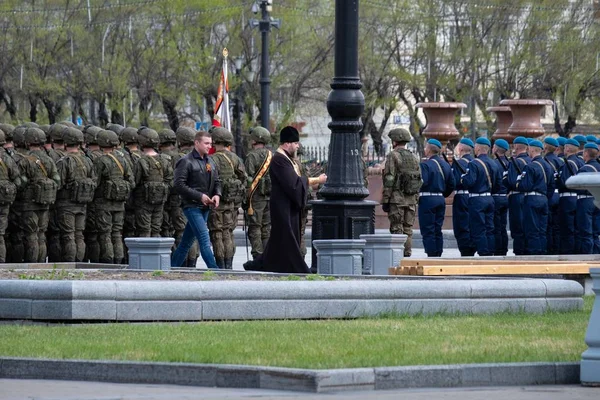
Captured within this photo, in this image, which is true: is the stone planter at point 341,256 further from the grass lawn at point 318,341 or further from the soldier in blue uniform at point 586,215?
the soldier in blue uniform at point 586,215

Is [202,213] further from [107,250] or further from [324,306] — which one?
[324,306]

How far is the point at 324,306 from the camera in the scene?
1438cm

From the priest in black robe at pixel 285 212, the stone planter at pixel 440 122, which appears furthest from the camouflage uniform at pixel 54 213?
the stone planter at pixel 440 122

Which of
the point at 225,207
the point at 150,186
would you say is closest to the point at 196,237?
the point at 225,207

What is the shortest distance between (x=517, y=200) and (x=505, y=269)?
7344mm

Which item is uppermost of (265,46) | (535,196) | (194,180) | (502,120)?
(265,46)

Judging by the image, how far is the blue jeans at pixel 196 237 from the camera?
20.0 meters

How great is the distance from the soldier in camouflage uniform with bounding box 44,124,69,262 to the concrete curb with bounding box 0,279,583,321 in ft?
28.6

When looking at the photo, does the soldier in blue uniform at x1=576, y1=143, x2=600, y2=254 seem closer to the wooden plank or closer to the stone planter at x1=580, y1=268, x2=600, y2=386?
the wooden plank

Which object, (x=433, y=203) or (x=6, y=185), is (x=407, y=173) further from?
(x=6, y=185)

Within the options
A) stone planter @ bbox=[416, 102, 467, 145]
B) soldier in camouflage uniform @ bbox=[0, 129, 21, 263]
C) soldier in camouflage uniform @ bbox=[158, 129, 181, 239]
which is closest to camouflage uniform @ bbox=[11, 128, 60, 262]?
soldier in camouflage uniform @ bbox=[0, 129, 21, 263]

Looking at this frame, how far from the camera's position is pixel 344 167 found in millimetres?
18281

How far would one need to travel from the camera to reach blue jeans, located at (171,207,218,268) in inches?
787

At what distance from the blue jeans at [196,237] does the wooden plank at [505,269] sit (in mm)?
3364
